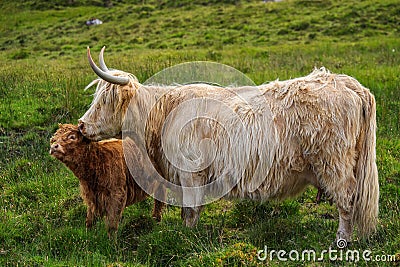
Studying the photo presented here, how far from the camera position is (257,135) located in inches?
198

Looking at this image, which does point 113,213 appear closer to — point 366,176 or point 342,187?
point 342,187

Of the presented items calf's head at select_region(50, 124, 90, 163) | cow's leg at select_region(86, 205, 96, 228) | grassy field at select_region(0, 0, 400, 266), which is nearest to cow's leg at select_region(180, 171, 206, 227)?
grassy field at select_region(0, 0, 400, 266)

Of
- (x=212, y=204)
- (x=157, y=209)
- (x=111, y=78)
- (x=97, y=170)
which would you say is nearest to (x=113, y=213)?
(x=97, y=170)

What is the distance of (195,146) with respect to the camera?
5.19m

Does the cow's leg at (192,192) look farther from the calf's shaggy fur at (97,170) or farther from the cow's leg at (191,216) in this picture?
the calf's shaggy fur at (97,170)

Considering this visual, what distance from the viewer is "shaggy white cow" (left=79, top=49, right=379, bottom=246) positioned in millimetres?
4883

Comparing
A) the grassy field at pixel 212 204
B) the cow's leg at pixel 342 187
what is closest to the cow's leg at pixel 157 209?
the grassy field at pixel 212 204

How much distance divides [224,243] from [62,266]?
161 centimetres

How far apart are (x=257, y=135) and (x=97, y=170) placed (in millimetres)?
1694

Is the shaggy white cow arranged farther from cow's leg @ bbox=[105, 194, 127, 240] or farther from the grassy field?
cow's leg @ bbox=[105, 194, 127, 240]

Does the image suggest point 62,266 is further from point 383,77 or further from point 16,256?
point 383,77

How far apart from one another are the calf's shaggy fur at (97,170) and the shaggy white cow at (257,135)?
0.53 feet

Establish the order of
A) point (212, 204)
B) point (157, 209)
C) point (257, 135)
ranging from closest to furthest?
point (257, 135) → point (157, 209) → point (212, 204)

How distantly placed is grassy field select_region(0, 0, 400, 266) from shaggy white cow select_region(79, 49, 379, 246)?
1.44ft
